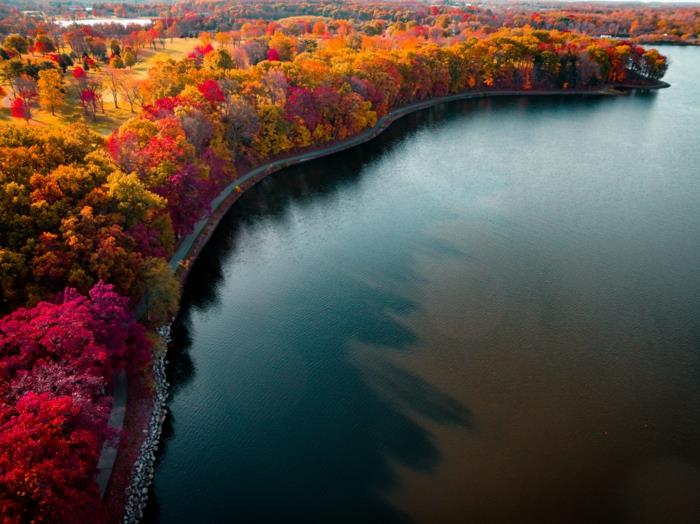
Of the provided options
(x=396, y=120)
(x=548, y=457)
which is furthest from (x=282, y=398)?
(x=396, y=120)

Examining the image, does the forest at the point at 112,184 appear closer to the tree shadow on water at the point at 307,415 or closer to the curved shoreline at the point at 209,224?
the curved shoreline at the point at 209,224

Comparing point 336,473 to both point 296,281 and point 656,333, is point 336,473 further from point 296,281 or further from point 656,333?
point 656,333

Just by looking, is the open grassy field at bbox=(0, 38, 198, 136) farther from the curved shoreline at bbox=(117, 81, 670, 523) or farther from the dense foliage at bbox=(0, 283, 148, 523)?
the dense foliage at bbox=(0, 283, 148, 523)

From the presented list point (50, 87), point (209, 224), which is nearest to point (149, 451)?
point (209, 224)

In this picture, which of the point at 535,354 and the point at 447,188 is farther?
the point at 447,188

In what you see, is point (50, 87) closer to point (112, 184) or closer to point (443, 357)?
point (112, 184)

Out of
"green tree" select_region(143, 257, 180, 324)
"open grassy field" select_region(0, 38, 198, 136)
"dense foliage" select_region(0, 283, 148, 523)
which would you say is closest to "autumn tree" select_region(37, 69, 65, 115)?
"open grassy field" select_region(0, 38, 198, 136)
